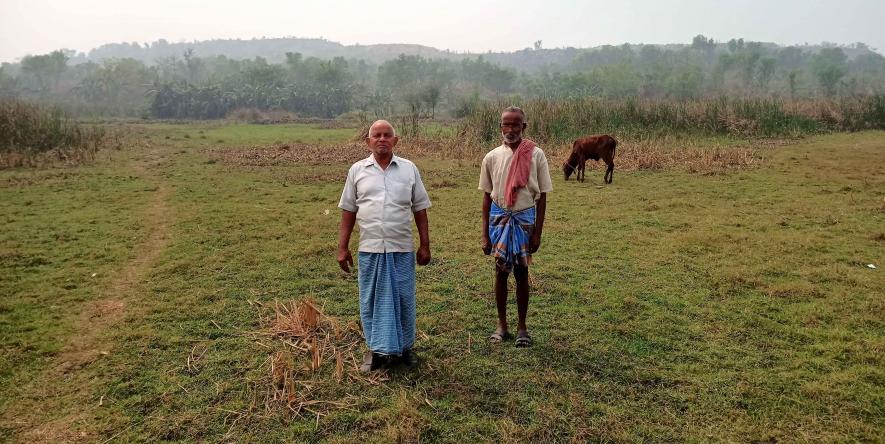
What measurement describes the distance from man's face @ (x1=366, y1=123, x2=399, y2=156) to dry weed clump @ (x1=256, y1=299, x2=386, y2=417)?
4.76 ft

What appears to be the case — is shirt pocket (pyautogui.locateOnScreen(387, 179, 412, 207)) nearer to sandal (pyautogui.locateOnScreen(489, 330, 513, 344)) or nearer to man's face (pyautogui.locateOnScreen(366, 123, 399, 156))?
man's face (pyautogui.locateOnScreen(366, 123, 399, 156))

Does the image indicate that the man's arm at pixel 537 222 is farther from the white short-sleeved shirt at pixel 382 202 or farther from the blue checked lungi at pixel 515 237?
the white short-sleeved shirt at pixel 382 202

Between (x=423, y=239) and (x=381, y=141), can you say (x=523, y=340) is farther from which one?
(x=381, y=141)

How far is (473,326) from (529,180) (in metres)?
1.39

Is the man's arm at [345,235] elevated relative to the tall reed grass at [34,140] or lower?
lower

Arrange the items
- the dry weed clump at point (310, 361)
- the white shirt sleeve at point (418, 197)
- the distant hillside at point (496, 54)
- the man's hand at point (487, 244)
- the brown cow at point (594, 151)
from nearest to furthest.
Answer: the dry weed clump at point (310, 361)
the white shirt sleeve at point (418, 197)
the man's hand at point (487, 244)
the brown cow at point (594, 151)
the distant hillside at point (496, 54)

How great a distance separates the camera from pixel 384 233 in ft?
11.5

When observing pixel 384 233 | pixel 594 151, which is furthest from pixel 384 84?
pixel 384 233

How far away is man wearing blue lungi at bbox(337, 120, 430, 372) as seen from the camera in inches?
139

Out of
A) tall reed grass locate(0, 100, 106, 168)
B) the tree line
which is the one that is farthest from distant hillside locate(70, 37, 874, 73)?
tall reed grass locate(0, 100, 106, 168)

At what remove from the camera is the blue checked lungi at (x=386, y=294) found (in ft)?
11.7

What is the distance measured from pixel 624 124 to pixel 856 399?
52.7 ft

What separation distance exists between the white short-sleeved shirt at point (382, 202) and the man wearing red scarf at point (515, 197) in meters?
0.63

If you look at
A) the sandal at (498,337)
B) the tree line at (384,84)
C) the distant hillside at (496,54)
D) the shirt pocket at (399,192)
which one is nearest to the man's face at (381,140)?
the shirt pocket at (399,192)
